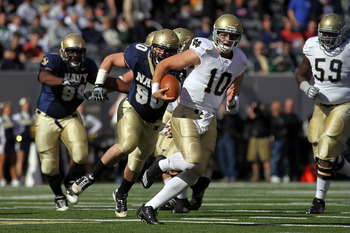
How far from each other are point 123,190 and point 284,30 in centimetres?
1129

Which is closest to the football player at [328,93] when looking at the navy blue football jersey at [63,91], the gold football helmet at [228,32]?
the gold football helmet at [228,32]

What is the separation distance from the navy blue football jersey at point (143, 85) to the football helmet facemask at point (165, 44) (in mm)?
286

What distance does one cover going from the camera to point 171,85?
6.07 meters

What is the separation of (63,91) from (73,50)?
17.2 inches

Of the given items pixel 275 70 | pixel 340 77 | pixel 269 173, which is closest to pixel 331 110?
pixel 340 77

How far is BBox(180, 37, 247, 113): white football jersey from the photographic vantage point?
6246 millimetres

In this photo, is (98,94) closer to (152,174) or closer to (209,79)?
(152,174)

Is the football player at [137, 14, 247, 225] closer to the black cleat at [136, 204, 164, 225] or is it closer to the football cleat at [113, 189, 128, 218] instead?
the black cleat at [136, 204, 164, 225]

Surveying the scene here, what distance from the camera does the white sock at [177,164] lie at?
592 centimetres

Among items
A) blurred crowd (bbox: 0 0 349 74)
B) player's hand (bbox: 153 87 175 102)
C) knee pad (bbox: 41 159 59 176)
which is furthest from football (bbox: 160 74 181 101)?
blurred crowd (bbox: 0 0 349 74)

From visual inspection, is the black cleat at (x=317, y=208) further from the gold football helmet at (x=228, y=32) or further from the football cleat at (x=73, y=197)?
the football cleat at (x=73, y=197)

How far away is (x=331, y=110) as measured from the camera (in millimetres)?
7520

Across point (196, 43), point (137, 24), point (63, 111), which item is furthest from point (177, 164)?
point (137, 24)

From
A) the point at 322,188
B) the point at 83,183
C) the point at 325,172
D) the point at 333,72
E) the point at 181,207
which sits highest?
the point at 333,72
